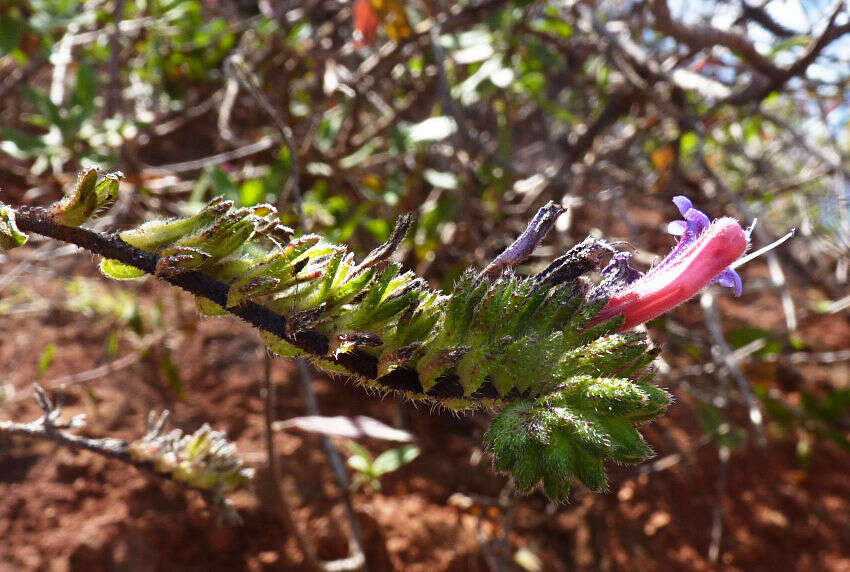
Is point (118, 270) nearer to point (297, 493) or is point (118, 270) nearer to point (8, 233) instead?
point (8, 233)

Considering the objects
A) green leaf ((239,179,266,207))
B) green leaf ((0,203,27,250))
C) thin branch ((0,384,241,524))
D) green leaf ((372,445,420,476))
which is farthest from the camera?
green leaf ((239,179,266,207))

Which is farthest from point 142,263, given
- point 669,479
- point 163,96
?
point 163,96

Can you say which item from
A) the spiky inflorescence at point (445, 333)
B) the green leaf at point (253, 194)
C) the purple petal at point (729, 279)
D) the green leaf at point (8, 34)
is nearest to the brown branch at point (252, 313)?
the spiky inflorescence at point (445, 333)

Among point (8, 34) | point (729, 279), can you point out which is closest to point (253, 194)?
point (8, 34)

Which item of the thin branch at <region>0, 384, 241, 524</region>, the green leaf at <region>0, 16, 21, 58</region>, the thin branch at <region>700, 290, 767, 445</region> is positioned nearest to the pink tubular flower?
the thin branch at <region>0, 384, 241, 524</region>

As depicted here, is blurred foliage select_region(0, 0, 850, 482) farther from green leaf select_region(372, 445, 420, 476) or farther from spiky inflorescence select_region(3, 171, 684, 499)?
spiky inflorescence select_region(3, 171, 684, 499)

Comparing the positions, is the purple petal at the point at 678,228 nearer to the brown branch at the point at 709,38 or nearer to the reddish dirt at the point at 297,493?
the brown branch at the point at 709,38
